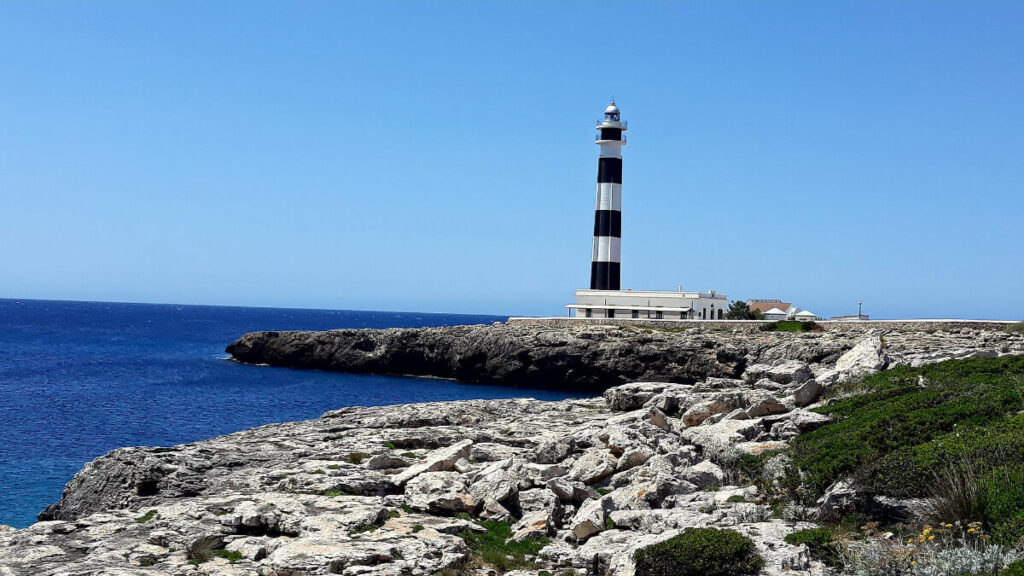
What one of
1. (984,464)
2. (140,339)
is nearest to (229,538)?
(984,464)

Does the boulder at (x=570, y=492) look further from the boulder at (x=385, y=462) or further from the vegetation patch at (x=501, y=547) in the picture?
the boulder at (x=385, y=462)

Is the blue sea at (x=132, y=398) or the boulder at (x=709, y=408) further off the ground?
the boulder at (x=709, y=408)

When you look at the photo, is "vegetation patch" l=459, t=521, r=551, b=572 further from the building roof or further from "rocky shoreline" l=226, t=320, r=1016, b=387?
the building roof

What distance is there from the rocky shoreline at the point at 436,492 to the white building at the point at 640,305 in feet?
159

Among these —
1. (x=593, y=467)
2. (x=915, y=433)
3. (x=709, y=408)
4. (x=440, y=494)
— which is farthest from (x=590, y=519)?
(x=709, y=408)

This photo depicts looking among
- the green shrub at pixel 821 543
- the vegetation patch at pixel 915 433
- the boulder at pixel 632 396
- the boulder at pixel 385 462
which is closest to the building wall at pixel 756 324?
the boulder at pixel 632 396

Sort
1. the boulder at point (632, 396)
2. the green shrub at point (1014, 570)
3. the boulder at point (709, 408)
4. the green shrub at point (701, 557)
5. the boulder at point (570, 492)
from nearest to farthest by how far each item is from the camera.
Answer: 1. the green shrub at point (1014, 570)
2. the green shrub at point (701, 557)
3. the boulder at point (570, 492)
4. the boulder at point (709, 408)
5. the boulder at point (632, 396)

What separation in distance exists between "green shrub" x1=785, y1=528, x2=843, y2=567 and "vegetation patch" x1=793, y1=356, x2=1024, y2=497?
1973 millimetres

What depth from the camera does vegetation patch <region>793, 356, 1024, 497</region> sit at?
13.8 meters

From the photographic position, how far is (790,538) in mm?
12773

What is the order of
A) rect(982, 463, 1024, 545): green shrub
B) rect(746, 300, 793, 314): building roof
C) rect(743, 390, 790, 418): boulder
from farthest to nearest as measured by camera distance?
rect(746, 300, 793, 314): building roof → rect(743, 390, 790, 418): boulder → rect(982, 463, 1024, 545): green shrub

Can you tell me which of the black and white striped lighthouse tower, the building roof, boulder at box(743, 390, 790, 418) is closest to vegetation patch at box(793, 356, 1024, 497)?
boulder at box(743, 390, 790, 418)

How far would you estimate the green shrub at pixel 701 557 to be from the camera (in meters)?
11.9

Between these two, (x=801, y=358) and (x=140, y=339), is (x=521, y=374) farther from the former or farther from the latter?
(x=140, y=339)
